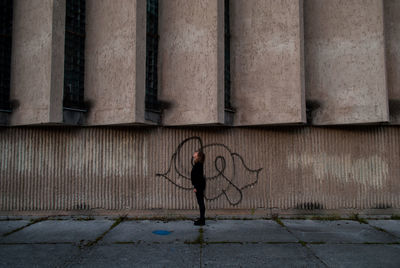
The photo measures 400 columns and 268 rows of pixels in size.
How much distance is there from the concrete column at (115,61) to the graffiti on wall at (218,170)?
1.58 metres

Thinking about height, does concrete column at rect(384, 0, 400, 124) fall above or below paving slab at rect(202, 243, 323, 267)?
above

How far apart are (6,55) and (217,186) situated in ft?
21.6

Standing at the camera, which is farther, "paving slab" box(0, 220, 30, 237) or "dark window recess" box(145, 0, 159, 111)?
"dark window recess" box(145, 0, 159, 111)

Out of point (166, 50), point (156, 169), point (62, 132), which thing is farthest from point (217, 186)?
point (62, 132)

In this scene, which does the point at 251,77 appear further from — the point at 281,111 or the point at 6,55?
the point at 6,55

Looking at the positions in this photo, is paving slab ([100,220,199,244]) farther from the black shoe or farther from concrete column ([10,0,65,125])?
concrete column ([10,0,65,125])

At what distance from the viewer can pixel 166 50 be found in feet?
28.0

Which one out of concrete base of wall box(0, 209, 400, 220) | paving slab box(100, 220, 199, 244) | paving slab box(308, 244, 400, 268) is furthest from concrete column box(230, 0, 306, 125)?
paving slab box(308, 244, 400, 268)

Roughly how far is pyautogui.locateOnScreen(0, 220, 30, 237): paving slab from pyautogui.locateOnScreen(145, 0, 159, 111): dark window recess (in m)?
4.28

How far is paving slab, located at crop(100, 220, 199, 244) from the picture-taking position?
634 cm

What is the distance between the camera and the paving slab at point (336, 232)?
6309 millimetres

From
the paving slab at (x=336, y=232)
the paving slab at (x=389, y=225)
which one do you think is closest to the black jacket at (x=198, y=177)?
the paving slab at (x=336, y=232)

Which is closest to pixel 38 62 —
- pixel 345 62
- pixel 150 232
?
pixel 150 232

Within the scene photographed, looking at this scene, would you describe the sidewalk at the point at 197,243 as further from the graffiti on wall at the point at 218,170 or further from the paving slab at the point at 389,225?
the graffiti on wall at the point at 218,170
